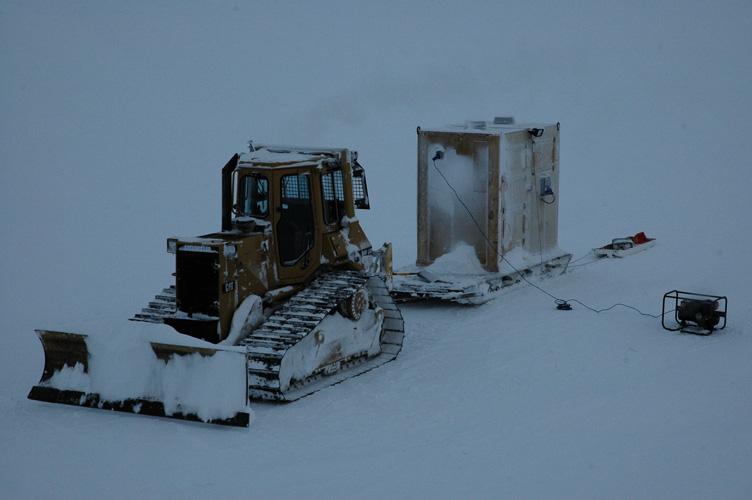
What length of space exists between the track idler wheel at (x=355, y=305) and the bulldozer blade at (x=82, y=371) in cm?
203

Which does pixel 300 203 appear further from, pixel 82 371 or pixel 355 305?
pixel 82 371

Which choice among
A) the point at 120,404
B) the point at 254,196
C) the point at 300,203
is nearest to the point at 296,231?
the point at 300,203

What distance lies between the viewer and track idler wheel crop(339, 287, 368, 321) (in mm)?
10727

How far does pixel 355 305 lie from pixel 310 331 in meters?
1.07

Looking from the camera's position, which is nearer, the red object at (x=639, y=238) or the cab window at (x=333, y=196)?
the cab window at (x=333, y=196)

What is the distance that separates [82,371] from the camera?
9.60 meters

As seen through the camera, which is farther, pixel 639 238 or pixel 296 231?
pixel 639 238

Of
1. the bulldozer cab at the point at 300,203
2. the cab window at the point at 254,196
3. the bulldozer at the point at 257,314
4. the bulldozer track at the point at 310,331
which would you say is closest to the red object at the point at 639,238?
the bulldozer at the point at 257,314

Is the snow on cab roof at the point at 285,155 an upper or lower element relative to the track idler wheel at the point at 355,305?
upper

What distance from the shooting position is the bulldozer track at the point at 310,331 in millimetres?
9570

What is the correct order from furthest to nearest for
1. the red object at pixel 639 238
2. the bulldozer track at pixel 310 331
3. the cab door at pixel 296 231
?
the red object at pixel 639 238
the cab door at pixel 296 231
the bulldozer track at pixel 310 331

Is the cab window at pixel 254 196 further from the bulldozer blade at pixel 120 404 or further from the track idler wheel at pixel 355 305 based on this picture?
the bulldozer blade at pixel 120 404

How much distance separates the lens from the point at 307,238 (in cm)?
1108

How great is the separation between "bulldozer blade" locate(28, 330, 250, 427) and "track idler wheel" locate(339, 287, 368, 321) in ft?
6.64
